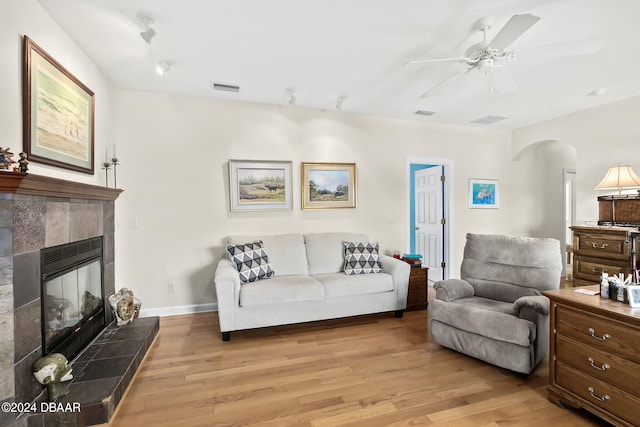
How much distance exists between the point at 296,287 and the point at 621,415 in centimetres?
242

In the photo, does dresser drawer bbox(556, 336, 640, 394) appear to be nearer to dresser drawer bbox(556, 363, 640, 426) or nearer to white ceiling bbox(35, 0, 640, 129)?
dresser drawer bbox(556, 363, 640, 426)

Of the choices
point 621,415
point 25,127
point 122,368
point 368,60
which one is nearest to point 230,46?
A: point 368,60

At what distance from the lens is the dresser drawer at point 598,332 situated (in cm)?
161

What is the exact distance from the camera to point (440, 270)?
5031mm

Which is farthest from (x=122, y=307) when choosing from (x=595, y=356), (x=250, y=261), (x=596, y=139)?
(x=596, y=139)

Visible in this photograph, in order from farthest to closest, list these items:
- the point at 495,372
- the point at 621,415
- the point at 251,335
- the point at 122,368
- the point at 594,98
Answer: the point at 594,98 < the point at 251,335 < the point at 495,372 < the point at 122,368 < the point at 621,415

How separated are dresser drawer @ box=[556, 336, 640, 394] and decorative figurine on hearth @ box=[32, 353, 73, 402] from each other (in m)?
3.06

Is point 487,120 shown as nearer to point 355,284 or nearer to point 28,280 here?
point 355,284

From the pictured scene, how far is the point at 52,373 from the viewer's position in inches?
70.1

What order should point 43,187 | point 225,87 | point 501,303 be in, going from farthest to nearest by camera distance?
point 225,87, point 501,303, point 43,187

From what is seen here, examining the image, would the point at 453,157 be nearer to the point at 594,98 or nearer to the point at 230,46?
the point at 594,98

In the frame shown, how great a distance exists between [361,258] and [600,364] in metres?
2.25

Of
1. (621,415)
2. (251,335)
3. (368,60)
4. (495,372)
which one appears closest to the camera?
(621,415)

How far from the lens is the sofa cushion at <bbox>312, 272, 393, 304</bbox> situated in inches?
130
